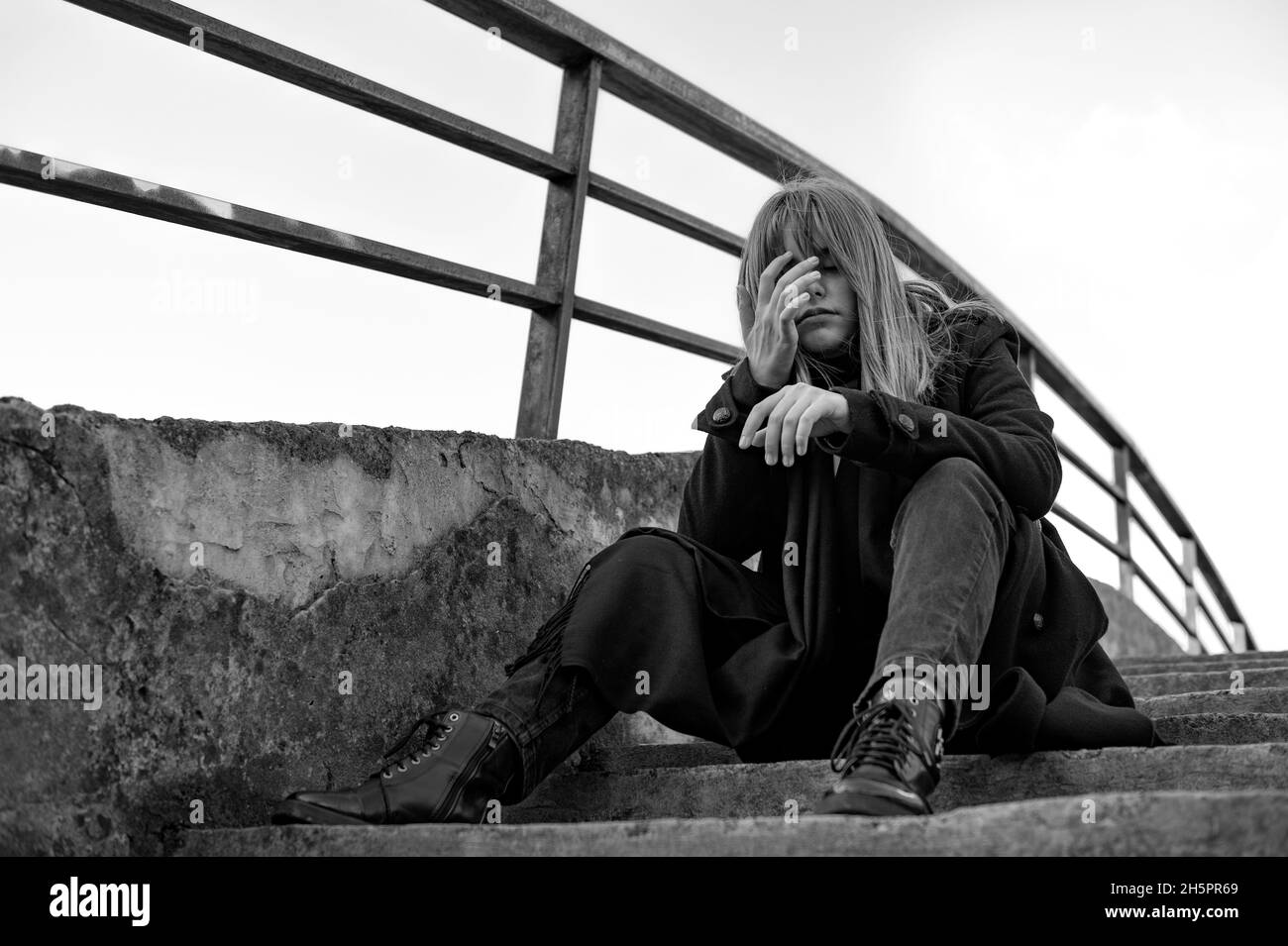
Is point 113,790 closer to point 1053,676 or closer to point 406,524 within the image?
point 406,524

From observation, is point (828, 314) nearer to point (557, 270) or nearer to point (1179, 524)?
point (557, 270)

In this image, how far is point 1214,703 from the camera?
181 centimetres

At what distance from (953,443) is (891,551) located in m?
0.16

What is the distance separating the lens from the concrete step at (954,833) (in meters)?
0.77

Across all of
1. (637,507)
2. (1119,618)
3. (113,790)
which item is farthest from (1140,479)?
(113,790)

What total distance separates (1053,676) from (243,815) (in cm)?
91

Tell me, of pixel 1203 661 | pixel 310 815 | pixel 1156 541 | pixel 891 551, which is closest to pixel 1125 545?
pixel 1156 541

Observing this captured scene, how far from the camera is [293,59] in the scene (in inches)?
65.5

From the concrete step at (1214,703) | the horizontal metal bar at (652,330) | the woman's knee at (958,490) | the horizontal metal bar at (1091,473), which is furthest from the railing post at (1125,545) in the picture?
the woman's knee at (958,490)

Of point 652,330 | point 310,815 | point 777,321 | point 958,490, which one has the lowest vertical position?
point 310,815

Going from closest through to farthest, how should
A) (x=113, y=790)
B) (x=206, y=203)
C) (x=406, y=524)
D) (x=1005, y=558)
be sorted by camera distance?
(x=113, y=790) < (x=1005, y=558) < (x=206, y=203) < (x=406, y=524)

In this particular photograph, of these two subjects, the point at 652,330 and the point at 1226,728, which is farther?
the point at 652,330

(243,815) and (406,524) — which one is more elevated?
(406,524)
